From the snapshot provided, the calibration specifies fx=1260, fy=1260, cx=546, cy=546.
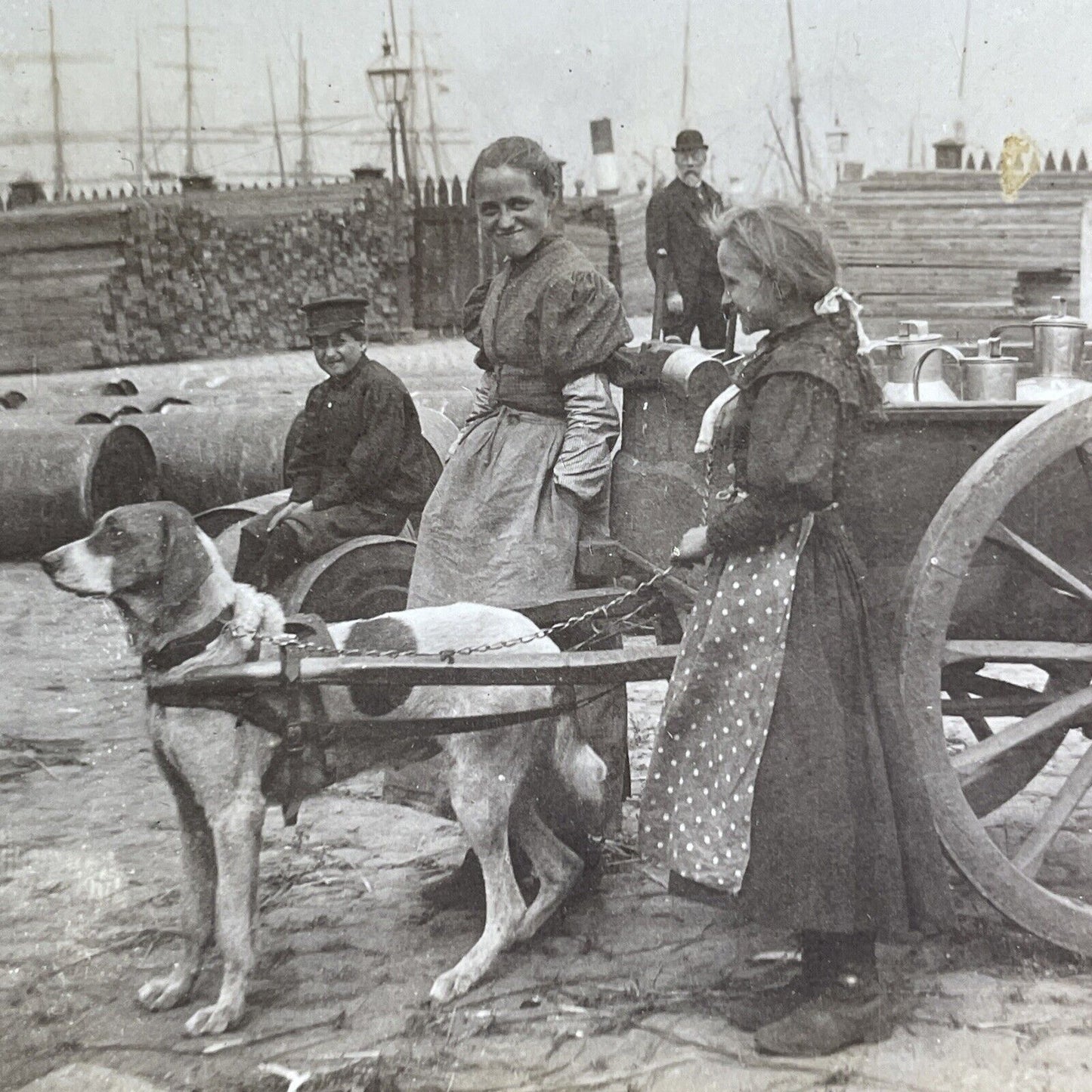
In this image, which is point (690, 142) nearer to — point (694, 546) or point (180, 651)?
point (694, 546)

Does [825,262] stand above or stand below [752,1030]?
above

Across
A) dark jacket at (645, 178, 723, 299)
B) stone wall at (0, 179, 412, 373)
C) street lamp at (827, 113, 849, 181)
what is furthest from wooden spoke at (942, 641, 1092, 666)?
stone wall at (0, 179, 412, 373)

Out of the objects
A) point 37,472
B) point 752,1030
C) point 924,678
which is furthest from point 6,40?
point 37,472

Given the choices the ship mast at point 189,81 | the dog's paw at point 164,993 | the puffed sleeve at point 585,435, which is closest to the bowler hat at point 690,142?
the ship mast at point 189,81

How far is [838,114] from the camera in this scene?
18.4 ft

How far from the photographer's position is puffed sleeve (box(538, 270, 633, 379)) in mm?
3594

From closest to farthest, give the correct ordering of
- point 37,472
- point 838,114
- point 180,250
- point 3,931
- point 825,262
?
point 825,262 < point 3,931 < point 838,114 < point 37,472 < point 180,250

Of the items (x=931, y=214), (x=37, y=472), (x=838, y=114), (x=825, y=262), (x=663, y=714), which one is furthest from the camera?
(x=931, y=214)

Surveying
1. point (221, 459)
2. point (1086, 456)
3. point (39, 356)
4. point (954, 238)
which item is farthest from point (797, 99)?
point (39, 356)

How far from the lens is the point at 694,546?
293cm

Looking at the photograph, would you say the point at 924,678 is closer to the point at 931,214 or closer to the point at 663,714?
the point at 663,714

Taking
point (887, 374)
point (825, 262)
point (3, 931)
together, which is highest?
point (825, 262)

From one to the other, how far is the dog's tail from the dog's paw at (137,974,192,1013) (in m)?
1.07

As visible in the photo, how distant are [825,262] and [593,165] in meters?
3.32
